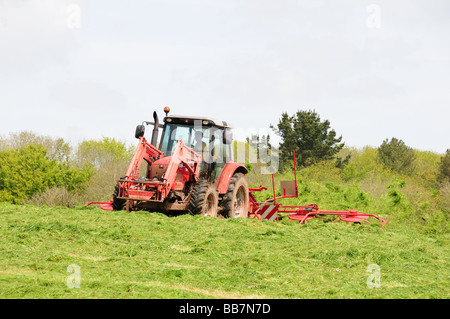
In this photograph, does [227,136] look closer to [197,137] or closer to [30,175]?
[197,137]

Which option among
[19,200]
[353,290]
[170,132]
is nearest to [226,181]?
[170,132]

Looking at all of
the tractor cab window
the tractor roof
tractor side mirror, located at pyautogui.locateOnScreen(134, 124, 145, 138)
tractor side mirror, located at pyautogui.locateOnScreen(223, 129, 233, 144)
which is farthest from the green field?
tractor side mirror, located at pyautogui.locateOnScreen(223, 129, 233, 144)

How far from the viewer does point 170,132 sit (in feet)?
39.2

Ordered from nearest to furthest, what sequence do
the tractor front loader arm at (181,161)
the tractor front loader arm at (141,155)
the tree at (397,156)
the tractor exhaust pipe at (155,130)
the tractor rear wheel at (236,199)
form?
the tractor front loader arm at (181,161) → the tractor front loader arm at (141,155) → the tractor exhaust pipe at (155,130) → the tractor rear wheel at (236,199) → the tree at (397,156)

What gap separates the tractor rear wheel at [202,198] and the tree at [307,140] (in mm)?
32184

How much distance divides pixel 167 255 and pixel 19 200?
3089cm

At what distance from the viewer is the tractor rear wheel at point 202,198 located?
10.5m

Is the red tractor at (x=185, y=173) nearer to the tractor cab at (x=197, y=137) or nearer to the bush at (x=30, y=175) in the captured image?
the tractor cab at (x=197, y=137)

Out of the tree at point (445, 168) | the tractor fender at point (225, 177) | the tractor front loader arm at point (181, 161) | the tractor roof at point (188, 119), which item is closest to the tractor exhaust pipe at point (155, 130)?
the tractor roof at point (188, 119)

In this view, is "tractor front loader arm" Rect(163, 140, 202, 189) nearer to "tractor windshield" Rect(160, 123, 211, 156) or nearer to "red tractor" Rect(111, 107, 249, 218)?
"red tractor" Rect(111, 107, 249, 218)

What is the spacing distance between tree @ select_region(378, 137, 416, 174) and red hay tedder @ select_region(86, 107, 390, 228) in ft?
102

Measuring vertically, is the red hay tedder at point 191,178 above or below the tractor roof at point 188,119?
below
